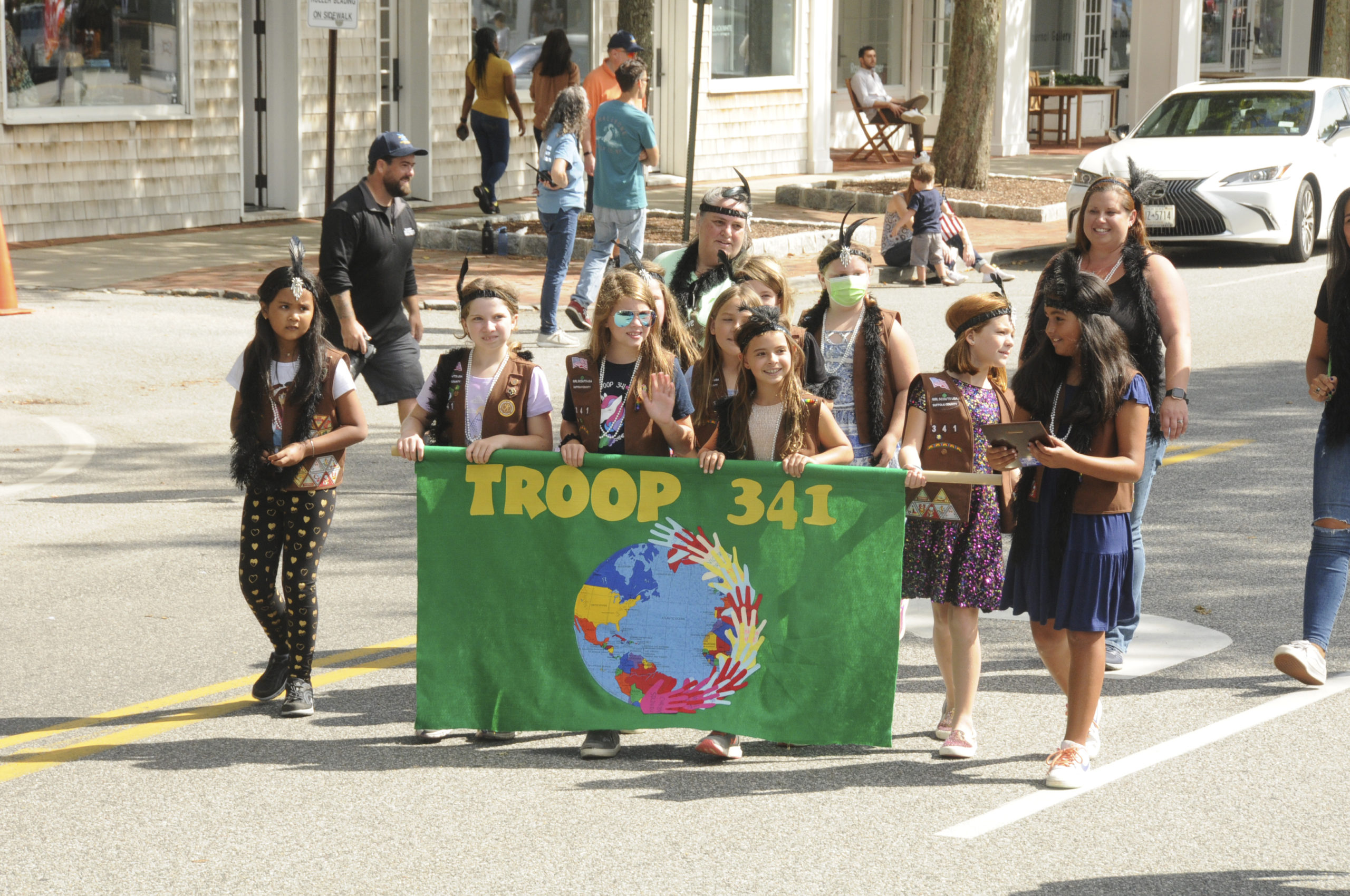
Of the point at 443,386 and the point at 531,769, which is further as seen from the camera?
the point at 443,386

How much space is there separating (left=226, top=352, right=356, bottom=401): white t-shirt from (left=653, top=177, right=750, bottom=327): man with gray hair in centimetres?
127

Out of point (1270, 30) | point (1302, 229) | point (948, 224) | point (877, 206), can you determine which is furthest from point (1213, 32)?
point (948, 224)

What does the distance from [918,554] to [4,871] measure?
2808 millimetres

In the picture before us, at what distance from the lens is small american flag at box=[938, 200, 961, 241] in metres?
16.2

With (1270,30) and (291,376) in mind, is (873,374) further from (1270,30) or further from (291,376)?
(1270,30)

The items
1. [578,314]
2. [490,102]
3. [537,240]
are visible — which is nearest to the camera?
[578,314]

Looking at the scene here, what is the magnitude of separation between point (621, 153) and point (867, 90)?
52.9ft

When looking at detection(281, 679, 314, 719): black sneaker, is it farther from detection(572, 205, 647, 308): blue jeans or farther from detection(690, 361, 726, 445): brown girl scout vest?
detection(572, 205, 647, 308): blue jeans

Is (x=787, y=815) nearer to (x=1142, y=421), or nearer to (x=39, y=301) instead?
(x=1142, y=421)

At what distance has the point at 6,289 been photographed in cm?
1374

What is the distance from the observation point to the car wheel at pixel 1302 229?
17594 mm

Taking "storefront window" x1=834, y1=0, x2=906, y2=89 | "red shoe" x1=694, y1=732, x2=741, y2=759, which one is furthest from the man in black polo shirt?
"storefront window" x1=834, y1=0, x2=906, y2=89

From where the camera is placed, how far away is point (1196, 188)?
56.4ft


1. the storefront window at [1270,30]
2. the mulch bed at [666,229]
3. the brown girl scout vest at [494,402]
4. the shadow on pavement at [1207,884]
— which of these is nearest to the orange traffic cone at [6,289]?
the mulch bed at [666,229]
